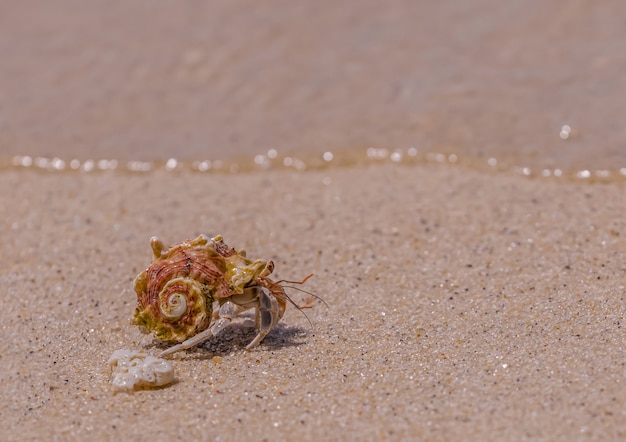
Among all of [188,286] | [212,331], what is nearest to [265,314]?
[212,331]

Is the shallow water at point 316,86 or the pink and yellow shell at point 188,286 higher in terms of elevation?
the shallow water at point 316,86

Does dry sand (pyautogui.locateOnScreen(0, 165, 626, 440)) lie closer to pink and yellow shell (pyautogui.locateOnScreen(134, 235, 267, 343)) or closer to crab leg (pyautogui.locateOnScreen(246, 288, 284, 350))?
crab leg (pyautogui.locateOnScreen(246, 288, 284, 350))

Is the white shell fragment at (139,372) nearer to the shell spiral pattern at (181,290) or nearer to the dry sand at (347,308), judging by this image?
the dry sand at (347,308)

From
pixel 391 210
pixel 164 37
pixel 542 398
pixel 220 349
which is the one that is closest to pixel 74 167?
pixel 164 37

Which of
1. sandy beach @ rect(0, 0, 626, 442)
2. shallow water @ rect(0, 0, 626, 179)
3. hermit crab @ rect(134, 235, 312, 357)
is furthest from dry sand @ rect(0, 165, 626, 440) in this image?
shallow water @ rect(0, 0, 626, 179)

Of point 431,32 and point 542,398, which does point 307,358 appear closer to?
point 542,398

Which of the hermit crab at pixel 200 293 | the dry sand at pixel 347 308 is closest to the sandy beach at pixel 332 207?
the dry sand at pixel 347 308
